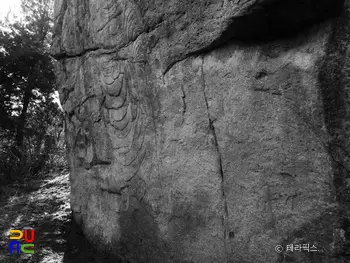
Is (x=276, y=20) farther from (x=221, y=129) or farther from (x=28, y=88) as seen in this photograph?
(x=28, y=88)

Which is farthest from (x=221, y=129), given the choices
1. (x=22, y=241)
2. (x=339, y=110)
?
(x=22, y=241)

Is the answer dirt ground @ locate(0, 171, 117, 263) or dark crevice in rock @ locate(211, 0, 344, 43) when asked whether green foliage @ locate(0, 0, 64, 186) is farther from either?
dark crevice in rock @ locate(211, 0, 344, 43)

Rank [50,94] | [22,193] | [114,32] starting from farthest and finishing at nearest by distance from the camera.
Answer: [50,94], [22,193], [114,32]

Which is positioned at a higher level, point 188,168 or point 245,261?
point 188,168

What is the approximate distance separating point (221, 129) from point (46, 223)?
230cm

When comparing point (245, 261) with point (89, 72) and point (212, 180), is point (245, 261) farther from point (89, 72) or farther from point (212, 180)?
point (89, 72)

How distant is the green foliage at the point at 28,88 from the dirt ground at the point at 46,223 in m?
1.76

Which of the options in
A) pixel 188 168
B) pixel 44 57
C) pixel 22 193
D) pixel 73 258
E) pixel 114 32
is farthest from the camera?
pixel 44 57

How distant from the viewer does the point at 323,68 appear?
4.36 feet

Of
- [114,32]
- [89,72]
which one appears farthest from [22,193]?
[114,32]

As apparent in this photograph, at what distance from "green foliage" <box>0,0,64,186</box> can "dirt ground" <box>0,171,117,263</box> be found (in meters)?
1.76

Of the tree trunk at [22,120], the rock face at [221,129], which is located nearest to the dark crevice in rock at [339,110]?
the rock face at [221,129]

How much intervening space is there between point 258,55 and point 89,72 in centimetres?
155

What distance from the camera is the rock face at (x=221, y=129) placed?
1330 mm
